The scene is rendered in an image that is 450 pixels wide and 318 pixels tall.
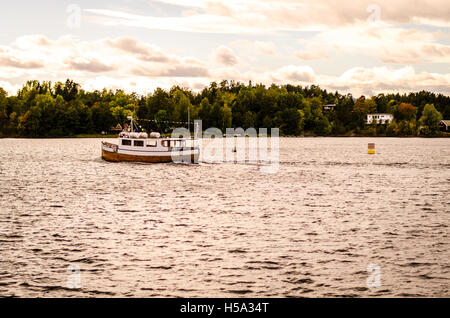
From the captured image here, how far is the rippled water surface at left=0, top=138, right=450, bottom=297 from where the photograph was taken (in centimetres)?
1931

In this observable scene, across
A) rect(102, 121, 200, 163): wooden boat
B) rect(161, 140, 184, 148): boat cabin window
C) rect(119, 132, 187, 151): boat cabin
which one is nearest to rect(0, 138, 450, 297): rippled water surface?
rect(119, 132, 187, 151): boat cabin

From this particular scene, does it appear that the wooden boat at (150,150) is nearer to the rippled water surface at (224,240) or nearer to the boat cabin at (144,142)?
the boat cabin at (144,142)

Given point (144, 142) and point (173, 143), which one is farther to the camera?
point (173, 143)

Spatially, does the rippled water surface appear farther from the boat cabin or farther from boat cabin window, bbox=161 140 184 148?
boat cabin window, bbox=161 140 184 148

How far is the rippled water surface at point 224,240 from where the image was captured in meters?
19.3

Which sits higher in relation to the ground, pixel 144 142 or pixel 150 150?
pixel 144 142

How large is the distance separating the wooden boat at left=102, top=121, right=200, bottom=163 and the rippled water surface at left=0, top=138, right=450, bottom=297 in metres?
31.0

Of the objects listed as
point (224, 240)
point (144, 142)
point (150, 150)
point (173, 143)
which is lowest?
point (224, 240)

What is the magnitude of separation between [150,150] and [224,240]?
60.8 metres

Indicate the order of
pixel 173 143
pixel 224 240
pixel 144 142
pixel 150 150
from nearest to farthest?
1. pixel 224 240
2. pixel 150 150
3. pixel 144 142
4. pixel 173 143

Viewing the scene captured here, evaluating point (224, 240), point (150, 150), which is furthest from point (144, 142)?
point (224, 240)

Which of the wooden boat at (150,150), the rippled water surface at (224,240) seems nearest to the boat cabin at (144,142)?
the wooden boat at (150,150)

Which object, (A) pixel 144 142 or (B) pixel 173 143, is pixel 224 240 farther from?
(B) pixel 173 143

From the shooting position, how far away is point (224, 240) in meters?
27.0
